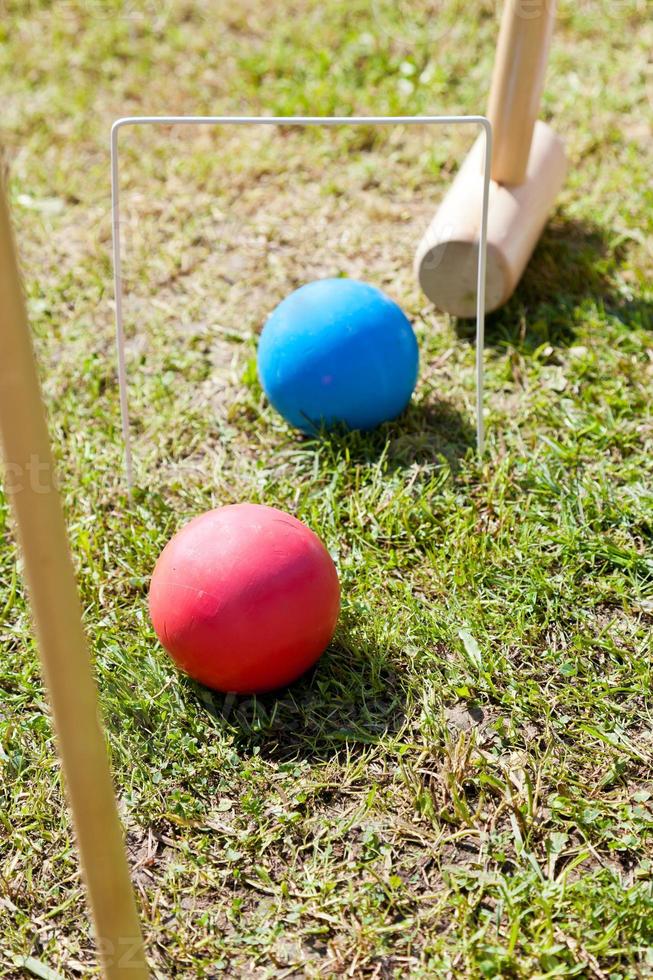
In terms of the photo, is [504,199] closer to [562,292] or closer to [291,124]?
[562,292]

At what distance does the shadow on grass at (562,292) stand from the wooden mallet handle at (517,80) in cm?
40

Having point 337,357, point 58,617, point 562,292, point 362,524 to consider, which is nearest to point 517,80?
point 562,292

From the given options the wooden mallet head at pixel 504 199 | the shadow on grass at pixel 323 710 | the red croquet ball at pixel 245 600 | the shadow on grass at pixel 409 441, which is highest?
the wooden mallet head at pixel 504 199

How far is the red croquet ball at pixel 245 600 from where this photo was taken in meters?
2.37

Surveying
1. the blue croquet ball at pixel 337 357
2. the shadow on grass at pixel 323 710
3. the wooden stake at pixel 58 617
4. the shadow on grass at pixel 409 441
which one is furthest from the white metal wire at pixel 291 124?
the wooden stake at pixel 58 617

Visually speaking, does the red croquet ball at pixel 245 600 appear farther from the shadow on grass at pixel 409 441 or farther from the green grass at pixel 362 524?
the shadow on grass at pixel 409 441

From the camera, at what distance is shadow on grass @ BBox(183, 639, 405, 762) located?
2.49 meters

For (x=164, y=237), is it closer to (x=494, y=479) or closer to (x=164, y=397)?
(x=164, y=397)

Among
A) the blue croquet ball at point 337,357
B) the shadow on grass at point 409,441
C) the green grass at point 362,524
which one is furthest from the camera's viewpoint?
the shadow on grass at point 409,441

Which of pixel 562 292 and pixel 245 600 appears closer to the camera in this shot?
pixel 245 600

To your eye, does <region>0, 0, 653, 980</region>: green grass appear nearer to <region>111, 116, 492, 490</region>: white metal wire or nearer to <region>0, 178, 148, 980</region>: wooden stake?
<region>111, 116, 492, 490</region>: white metal wire

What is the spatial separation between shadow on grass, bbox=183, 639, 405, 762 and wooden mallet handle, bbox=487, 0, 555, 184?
1859 mm

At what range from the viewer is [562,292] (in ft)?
12.6

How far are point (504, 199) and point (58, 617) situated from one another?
2.57 meters
